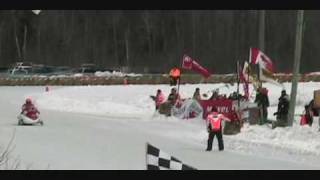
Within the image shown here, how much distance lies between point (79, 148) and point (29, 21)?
2324 inches

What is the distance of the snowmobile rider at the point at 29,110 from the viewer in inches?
920

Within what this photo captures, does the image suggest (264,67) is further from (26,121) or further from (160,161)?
(160,161)

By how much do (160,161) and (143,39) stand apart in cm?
7055

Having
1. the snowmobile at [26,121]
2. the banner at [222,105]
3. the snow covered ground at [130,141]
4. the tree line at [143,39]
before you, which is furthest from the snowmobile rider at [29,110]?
the tree line at [143,39]

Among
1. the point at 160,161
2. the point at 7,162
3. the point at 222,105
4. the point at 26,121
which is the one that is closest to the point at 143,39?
the point at 222,105

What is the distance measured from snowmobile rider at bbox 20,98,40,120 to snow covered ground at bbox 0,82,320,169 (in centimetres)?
53

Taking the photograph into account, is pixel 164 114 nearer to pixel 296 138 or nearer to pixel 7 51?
pixel 296 138

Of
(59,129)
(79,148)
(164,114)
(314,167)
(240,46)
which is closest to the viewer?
(314,167)

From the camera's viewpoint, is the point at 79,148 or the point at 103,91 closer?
the point at 79,148

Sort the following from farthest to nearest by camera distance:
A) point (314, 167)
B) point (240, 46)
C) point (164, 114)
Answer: point (240, 46) < point (164, 114) < point (314, 167)

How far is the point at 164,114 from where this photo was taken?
28.0m

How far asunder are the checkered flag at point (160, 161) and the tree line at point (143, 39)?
67242mm

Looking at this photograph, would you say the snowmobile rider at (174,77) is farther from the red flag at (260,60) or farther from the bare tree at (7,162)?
the bare tree at (7,162)
